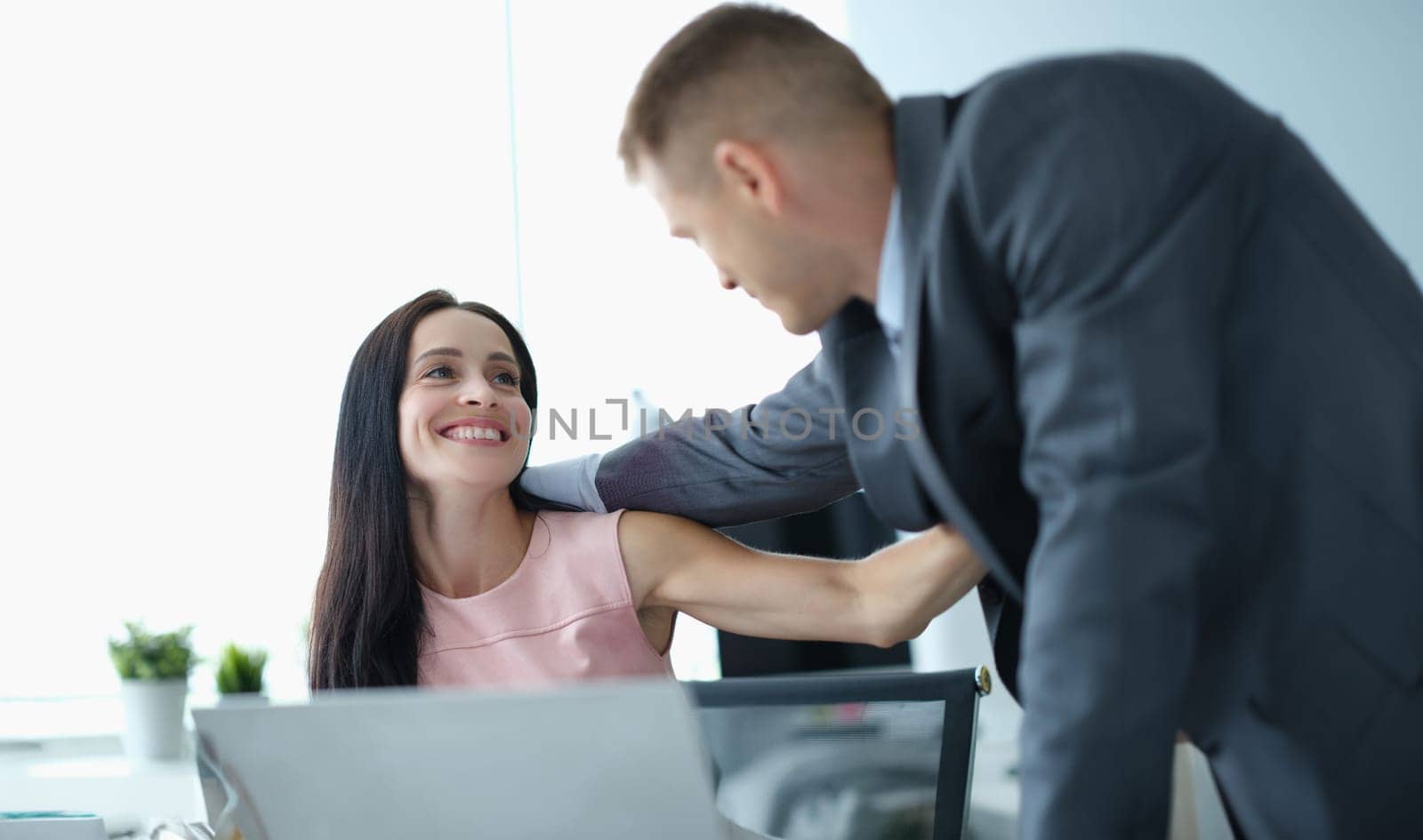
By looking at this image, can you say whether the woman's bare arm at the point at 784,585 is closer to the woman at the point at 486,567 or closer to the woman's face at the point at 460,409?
the woman at the point at 486,567

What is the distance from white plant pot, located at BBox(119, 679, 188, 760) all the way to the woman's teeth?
5.23ft

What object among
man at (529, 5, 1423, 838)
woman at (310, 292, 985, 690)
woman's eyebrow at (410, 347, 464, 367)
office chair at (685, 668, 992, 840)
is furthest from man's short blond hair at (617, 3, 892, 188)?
woman's eyebrow at (410, 347, 464, 367)

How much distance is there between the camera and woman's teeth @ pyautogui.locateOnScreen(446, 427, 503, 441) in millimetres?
1794

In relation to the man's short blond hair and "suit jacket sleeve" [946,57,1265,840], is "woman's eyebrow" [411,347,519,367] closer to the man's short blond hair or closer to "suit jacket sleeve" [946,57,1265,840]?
the man's short blond hair

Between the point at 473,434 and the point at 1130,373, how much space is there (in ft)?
3.81

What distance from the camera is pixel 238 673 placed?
9.73ft

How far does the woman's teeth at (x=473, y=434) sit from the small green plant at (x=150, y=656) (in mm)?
1565

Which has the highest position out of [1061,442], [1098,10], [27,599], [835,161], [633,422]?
[1098,10]

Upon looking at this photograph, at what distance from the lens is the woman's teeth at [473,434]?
1.79m

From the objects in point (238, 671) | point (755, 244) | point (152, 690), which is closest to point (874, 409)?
point (755, 244)

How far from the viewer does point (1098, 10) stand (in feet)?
9.90

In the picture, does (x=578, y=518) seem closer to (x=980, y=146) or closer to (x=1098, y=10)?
(x=980, y=146)

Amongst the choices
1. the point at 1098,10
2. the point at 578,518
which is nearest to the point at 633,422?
the point at 578,518

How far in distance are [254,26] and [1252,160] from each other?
123 inches
